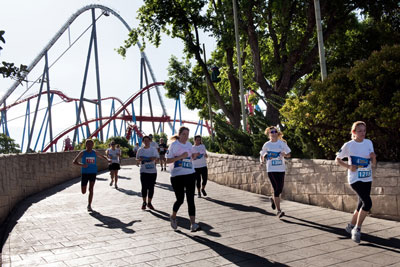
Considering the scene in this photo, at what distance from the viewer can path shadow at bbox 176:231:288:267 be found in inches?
195

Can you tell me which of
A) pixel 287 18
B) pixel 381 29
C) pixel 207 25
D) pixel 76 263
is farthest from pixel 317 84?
pixel 207 25

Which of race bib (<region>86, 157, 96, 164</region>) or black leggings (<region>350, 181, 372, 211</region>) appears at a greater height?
race bib (<region>86, 157, 96, 164</region>)

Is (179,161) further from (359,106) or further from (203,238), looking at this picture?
(359,106)

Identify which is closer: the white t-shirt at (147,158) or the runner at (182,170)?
the runner at (182,170)

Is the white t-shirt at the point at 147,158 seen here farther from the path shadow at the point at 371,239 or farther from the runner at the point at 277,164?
the path shadow at the point at 371,239

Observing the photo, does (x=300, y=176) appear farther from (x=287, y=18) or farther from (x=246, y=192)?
(x=287, y=18)

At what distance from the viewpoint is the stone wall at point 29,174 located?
370 inches

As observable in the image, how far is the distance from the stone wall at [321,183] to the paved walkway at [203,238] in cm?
26

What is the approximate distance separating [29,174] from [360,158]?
1090 cm

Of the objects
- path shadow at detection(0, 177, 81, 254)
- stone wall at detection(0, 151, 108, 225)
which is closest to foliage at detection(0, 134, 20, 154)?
stone wall at detection(0, 151, 108, 225)

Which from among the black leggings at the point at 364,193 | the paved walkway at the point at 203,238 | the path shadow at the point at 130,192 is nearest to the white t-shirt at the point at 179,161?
the paved walkway at the point at 203,238

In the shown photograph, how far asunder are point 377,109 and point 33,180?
11.2 metres

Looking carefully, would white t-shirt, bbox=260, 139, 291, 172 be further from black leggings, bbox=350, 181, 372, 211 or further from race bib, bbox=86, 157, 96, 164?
race bib, bbox=86, 157, 96, 164

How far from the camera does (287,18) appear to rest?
1694 cm
